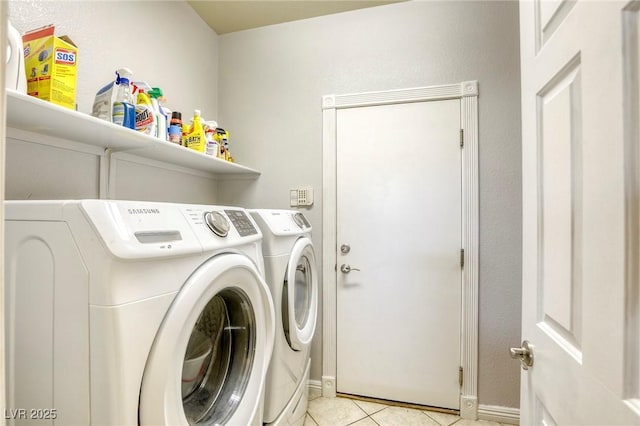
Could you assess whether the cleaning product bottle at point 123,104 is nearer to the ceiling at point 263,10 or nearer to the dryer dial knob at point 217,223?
the dryer dial knob at point 217,223

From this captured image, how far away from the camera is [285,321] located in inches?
53.8

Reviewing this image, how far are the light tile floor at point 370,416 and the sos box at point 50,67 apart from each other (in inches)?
75.0

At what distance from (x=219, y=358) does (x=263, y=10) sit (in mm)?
2064

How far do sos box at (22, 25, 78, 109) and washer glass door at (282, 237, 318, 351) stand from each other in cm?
101

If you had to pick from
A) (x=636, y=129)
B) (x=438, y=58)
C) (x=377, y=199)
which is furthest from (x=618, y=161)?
(x=438, y=58)

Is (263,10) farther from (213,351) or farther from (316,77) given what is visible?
(213,351)

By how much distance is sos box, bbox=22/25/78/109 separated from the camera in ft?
3.19

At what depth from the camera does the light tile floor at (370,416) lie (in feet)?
5.76

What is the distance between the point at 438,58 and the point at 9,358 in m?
2.27

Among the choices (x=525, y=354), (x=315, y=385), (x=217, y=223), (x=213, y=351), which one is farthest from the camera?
(x=315, y=385)

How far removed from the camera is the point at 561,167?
63cm

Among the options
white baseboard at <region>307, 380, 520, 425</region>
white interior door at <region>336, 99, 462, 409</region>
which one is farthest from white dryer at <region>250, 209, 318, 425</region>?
white baseboard at <region>307, 380, 520, 425</region>

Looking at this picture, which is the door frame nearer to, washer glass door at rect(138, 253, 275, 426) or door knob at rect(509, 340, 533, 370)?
door knob at rect(509, 340, 533, 370)

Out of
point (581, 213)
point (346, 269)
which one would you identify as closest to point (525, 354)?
point (581, 213)
